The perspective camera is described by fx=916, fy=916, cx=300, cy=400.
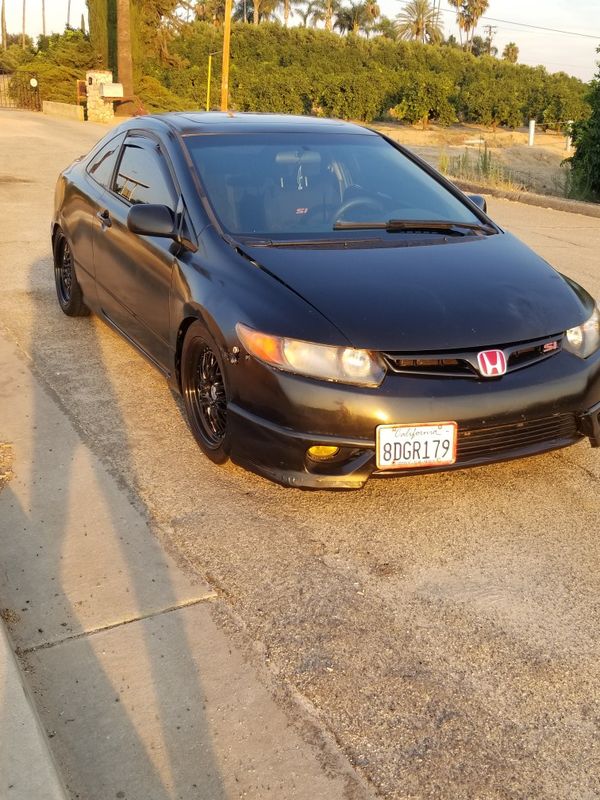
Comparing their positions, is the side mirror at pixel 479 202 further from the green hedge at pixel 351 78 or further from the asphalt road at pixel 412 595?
the green hedge at pixel 351 78

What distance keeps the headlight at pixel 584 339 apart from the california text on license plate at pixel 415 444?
753mm

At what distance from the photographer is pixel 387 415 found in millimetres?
3582

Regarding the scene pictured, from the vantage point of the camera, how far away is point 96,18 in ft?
131

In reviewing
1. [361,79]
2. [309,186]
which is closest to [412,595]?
[309,186]

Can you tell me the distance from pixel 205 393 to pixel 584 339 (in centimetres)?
176

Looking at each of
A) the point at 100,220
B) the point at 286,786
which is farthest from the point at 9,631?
the point at 100,220

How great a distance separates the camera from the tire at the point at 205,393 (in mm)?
4176

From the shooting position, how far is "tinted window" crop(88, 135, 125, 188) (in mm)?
5873

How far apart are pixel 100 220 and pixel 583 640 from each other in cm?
392

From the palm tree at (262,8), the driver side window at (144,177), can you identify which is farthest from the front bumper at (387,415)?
the palm tree at (262,8)

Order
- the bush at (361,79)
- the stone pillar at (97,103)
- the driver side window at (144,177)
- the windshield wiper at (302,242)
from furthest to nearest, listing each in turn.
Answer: the bush at (361,79)
the stone pillar at (97,103)
the driver side window at (144,177)
the windshield wiper at (302,242)

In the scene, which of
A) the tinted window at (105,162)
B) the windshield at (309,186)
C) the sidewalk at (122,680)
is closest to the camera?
the sidewalk at (122,680)

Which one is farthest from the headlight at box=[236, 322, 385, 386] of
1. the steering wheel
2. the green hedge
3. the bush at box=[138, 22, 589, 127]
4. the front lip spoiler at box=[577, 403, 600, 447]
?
the bush at box=[138, 22, 589, 127]

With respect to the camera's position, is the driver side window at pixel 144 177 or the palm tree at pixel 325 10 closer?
the driver side window at pixel 144 177
